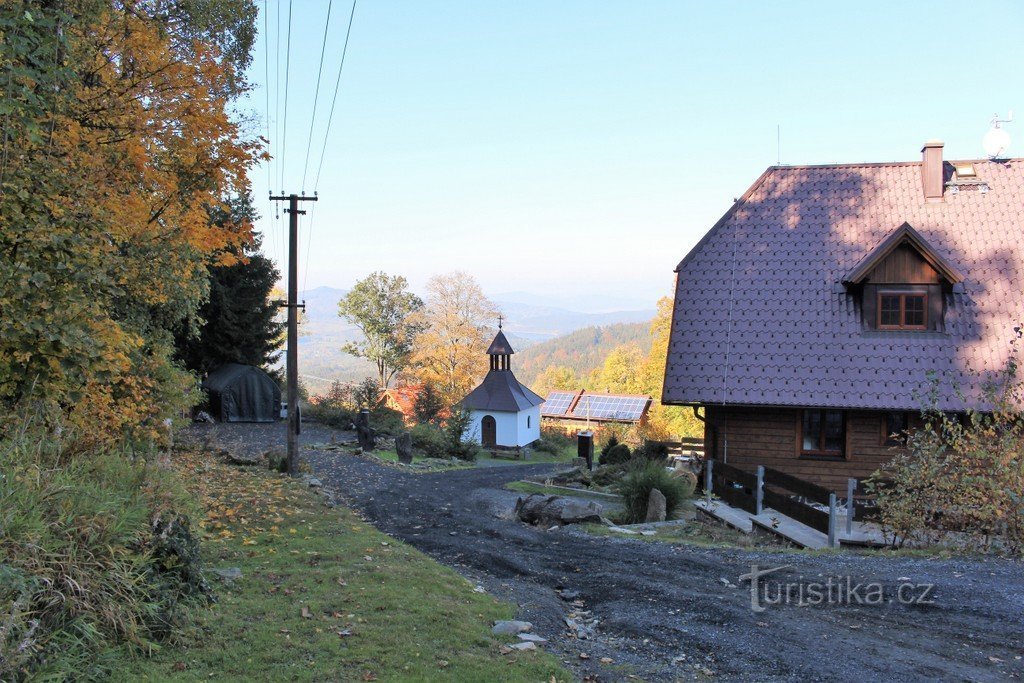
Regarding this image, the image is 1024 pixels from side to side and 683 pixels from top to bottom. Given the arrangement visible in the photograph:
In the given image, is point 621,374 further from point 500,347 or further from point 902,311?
point 902,311

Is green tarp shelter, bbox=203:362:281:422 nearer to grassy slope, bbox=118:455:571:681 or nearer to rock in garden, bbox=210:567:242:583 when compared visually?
grassy slope, bbox=118:455:571:681

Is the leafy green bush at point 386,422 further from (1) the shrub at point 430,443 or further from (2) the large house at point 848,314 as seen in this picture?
(2) the large house at point 848,314

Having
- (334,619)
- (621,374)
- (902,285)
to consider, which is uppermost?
(902,285)

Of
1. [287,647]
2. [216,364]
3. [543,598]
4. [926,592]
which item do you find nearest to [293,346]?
[543,598]

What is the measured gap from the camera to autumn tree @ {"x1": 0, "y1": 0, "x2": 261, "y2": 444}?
719cm

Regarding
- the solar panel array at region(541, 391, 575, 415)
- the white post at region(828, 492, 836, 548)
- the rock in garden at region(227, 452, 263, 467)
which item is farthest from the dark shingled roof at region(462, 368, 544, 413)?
the white post at region(828, 492, 836, 548)

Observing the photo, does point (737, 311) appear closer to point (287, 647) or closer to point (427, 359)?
point (287, 647)

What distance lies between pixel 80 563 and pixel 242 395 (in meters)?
29.5

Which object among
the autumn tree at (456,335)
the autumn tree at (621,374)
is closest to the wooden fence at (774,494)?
the autumn tree at (456,335)

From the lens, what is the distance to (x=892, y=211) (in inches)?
734

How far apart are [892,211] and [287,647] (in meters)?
18.3

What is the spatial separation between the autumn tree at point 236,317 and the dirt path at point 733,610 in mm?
25277

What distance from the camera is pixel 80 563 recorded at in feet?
18.0

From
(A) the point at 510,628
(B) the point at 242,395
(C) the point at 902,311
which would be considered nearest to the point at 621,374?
(B) the point at 242,395
